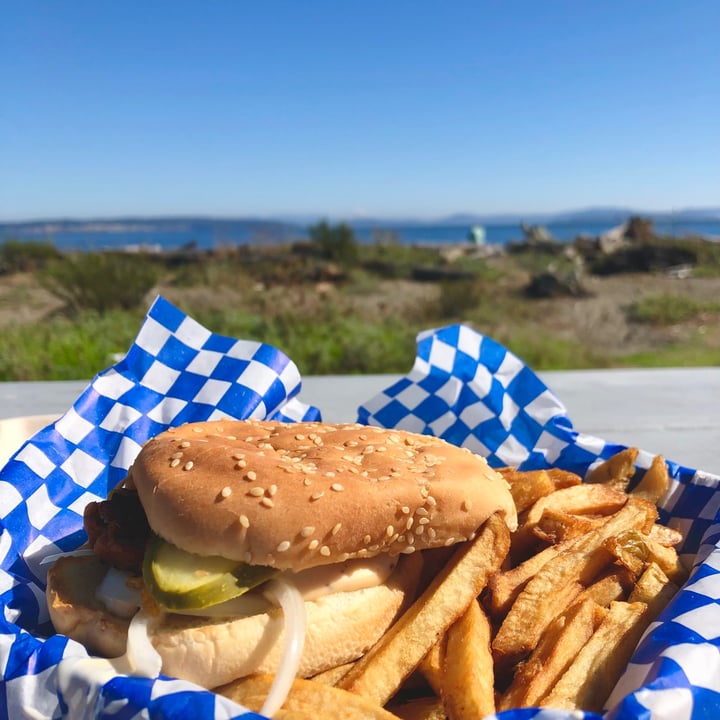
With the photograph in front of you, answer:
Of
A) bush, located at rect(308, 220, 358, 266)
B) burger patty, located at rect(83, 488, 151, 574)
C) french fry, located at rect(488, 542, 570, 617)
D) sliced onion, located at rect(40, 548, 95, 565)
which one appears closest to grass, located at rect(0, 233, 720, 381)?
bush, located at rect(308, 220, 358, 266)

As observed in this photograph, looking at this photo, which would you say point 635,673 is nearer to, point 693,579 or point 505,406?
point 693,579

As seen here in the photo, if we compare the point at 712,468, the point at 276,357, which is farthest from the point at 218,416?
the point at 712,468

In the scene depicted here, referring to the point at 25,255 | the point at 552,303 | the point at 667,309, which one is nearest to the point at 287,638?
the point at 667,309

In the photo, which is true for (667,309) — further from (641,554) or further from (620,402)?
(641,554)

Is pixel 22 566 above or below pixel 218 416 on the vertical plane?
below

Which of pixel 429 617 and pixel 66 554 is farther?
pixel 66 554

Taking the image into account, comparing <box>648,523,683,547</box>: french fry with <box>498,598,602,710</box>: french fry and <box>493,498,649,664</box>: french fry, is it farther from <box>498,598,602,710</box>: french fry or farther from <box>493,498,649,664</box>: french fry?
<box>498,598,602,710</box>: french fry

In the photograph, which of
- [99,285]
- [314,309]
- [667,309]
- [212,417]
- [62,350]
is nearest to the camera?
[212,417]

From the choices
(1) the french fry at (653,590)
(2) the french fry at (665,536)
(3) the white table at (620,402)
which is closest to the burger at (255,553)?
(1) the french fry at (653,590)
